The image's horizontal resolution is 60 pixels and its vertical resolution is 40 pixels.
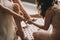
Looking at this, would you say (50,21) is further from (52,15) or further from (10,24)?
(10,24)

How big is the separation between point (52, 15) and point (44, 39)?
0.30 m

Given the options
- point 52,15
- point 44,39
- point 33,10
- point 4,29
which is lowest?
point 33,10

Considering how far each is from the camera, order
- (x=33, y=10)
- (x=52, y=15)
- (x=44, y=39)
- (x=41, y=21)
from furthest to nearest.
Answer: (x=33, y=10), (x=41, y=21), (x=44, y=39), (x=52, y=15)

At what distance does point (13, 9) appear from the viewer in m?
1.95

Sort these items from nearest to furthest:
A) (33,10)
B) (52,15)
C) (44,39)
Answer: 1. (52,15)
2. (44,39)
3. (33,10)

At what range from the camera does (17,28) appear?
2.12 m

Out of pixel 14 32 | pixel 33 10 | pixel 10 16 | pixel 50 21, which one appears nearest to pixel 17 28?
pixel 14 32

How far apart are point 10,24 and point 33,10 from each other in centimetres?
174

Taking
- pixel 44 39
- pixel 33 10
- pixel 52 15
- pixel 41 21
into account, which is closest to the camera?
pixel 52 15

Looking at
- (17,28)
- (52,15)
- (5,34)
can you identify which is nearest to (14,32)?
(17,28)

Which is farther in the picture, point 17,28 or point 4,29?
point 17,28

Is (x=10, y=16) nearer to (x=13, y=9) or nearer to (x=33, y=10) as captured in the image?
(x=13, y=9)

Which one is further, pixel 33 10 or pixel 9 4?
pixel 33 10

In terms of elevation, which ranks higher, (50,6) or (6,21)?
(50,6)
